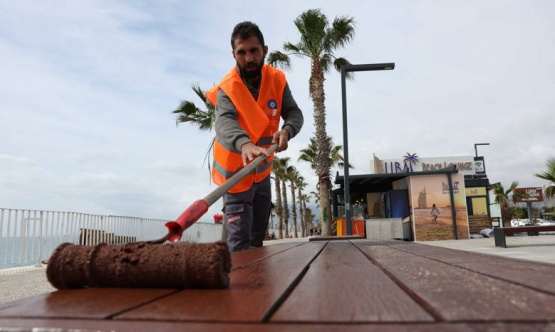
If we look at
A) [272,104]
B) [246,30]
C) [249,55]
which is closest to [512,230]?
[272,104]

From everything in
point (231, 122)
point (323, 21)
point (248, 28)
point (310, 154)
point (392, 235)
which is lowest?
point (392, 235)

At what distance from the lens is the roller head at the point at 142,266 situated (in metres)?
0.86

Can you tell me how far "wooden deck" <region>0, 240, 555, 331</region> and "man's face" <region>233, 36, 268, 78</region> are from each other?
77.5 inches

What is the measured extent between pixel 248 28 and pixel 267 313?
2.30m

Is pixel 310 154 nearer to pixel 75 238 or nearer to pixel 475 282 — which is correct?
pixel 75 238

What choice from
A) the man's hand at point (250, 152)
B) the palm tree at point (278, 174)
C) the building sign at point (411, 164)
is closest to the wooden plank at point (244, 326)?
the man's hand at point (250, 152)

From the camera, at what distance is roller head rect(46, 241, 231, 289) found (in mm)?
856

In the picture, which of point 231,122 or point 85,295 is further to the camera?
point 231,122

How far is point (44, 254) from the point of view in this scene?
7637 millimetres

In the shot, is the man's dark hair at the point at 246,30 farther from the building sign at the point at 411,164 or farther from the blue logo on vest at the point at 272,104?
the building sign at the point at 411,164

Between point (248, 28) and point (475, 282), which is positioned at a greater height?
point (248, 28)

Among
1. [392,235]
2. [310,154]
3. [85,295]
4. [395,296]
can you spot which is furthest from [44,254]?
[310,154]

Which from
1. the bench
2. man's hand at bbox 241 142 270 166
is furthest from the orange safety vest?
the bench

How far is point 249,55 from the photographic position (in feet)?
8.61
